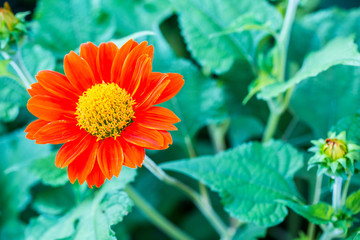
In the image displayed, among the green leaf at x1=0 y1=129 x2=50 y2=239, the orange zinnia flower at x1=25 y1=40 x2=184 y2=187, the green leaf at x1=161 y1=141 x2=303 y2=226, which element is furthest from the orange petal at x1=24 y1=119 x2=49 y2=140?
the green leaf at x1=0 y1=129 x2=50 y2=239

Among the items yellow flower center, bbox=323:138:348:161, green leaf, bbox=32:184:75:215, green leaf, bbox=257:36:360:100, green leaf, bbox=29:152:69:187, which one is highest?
green leaf, bbox=29:152:69:187

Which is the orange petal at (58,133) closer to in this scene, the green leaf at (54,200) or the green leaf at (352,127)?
the green leaf at (54,200)

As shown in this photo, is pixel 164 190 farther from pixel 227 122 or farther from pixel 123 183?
pixel 123 183

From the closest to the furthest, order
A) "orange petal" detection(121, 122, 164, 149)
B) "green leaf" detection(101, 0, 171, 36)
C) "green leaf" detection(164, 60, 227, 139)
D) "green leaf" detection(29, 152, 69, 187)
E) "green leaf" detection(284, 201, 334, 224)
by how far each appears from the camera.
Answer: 1. "orange petal" detection(121, 122, 164, 149)
2. "green leaf" detection(284, 201, 334, 224)
3. "green leaf" detection(29, 152, 69, 187)
4. "green leaf" detection(164, 60, 227, 139)
5. "green leaf" detection(101, 0, 171, 36)

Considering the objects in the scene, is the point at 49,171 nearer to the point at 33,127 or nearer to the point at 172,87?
the point at 33,127

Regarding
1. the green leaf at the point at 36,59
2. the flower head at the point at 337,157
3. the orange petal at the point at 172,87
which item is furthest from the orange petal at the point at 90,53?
the flower head at the point at 337,157

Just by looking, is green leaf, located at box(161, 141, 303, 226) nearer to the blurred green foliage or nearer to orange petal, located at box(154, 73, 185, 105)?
the blurred green foliage

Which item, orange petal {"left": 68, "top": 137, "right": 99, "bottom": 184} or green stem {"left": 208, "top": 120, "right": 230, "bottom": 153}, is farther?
green stem {"left": 208, "top": 120, "right": 230, "bottom": 153}
